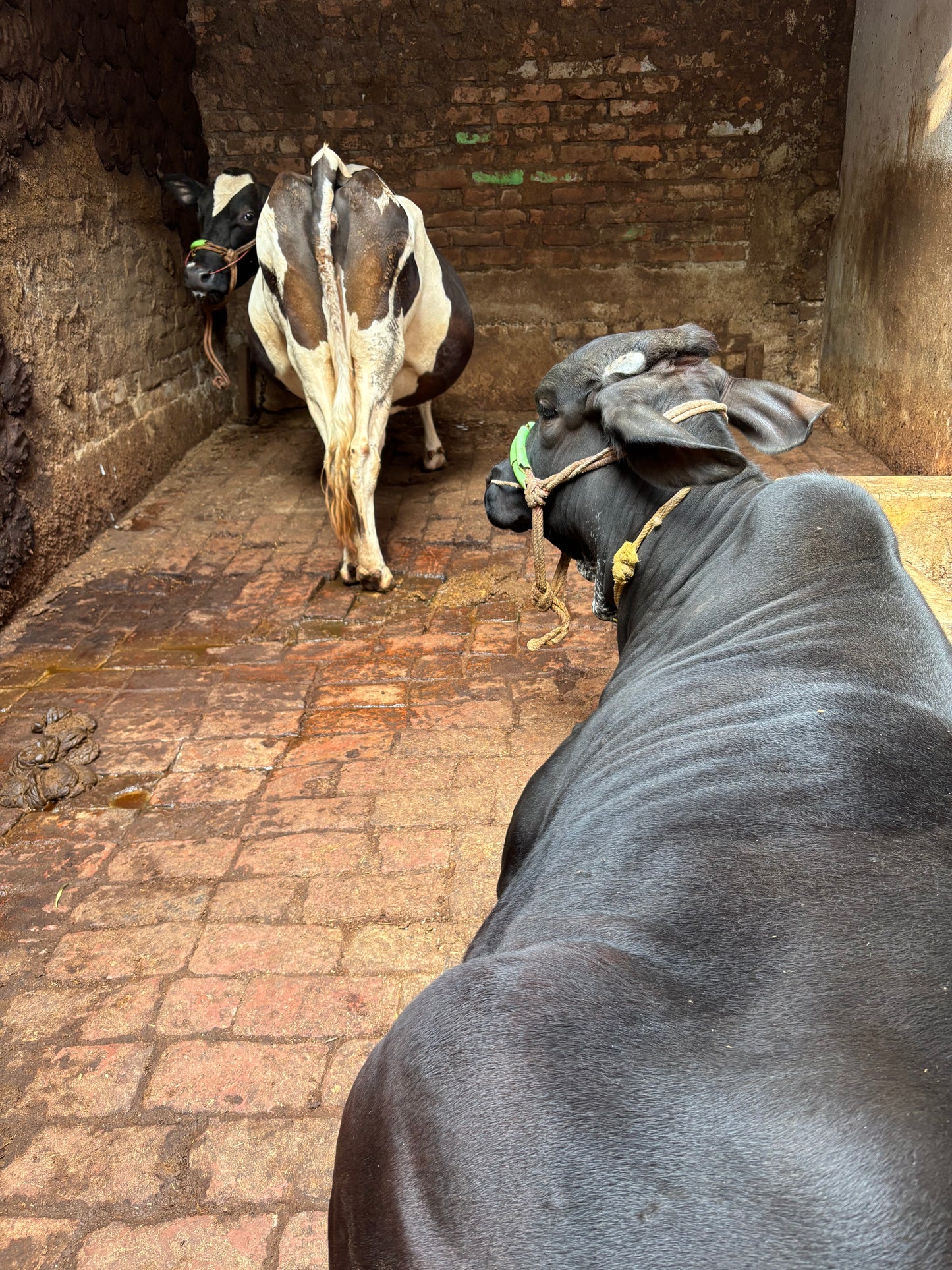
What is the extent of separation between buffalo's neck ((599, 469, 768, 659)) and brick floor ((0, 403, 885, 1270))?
104 centimetres

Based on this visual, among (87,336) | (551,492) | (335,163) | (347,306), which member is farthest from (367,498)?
(551,492)

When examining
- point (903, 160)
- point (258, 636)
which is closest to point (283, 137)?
point (903, 160)

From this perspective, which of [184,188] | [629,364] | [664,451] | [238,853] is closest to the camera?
[664,451]

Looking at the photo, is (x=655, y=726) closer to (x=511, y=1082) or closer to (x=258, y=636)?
(x=511, y=1082)

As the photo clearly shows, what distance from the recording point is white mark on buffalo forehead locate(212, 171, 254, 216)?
658 centimetres

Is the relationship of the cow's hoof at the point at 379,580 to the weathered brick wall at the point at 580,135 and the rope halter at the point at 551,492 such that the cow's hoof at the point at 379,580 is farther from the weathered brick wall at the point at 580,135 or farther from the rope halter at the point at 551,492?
the weathered brick wall at the point at 580,135

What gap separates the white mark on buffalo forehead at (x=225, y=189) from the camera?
6.58 metres

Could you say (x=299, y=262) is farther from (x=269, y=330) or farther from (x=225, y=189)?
(x=225, y=189)

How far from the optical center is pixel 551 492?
271 cm

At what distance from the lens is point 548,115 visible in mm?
7801

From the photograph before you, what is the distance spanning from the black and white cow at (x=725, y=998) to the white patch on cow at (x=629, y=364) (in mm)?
586

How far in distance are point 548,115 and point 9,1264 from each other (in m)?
8.06

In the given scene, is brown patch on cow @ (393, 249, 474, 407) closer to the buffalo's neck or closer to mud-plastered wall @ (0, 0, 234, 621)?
mud-plastered wall @ (0, 0, 234, 621)

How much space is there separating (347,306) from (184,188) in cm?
268
